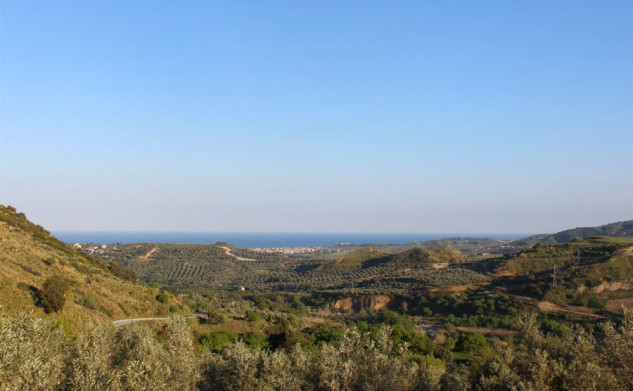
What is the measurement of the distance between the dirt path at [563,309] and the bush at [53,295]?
5498cm

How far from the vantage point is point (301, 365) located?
16.6 m

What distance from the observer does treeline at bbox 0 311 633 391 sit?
12.2m

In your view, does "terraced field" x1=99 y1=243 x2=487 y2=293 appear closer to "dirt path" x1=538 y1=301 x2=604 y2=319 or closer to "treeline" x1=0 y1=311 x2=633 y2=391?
"dirt path" x1=538 y1=301 x2=604 y2=319

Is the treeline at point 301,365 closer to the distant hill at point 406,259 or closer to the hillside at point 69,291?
the hillside at point 69,291

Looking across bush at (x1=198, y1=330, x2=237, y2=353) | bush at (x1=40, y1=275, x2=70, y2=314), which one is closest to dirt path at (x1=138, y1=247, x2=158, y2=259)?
bush at (x1=198, y1=330, x2=237, y2=353)

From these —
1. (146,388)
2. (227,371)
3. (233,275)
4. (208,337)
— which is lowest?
(233,275)

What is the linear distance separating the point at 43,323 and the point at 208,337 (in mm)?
16423

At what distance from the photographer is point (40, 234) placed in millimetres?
54469

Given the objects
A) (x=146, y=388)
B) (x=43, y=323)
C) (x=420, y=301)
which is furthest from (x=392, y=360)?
(x=420, y=301)

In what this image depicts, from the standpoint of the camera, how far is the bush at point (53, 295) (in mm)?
26125

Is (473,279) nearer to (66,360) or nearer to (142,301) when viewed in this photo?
(142,301)

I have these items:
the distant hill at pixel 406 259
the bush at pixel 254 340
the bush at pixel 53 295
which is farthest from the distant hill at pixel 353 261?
the bush at pixel 53 295

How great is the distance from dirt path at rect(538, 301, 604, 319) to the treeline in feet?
143

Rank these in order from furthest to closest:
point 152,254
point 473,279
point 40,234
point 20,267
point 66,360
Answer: point 152,254 < point 473,279 < point 40,234 < point 20,267 < point 66,360
